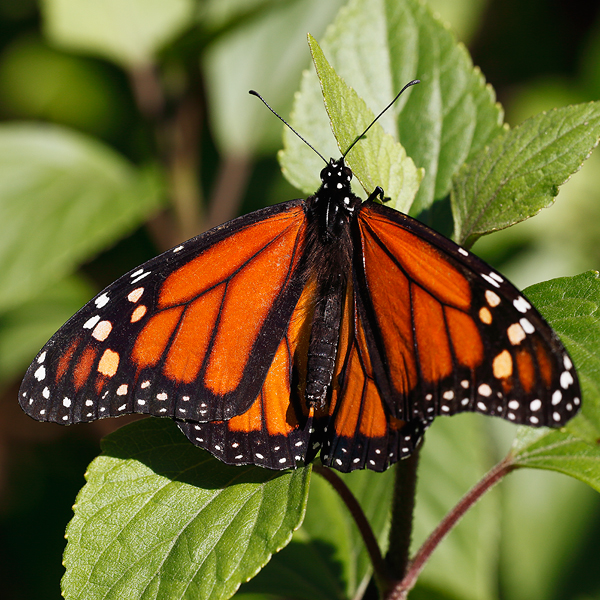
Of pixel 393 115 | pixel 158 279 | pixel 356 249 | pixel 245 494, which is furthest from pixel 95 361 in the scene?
pixel 393 115

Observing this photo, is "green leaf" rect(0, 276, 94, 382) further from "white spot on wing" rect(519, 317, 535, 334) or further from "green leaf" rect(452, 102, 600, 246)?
"white spot on wing" rect(519, 317, 535, 334)

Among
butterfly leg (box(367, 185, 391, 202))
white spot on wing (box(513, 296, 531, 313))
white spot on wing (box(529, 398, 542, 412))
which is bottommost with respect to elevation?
white spot on wing (box(529, 398, 542, 412))

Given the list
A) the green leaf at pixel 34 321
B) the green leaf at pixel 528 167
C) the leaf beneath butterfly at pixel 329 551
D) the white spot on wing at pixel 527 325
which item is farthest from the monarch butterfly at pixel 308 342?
the green leaf at pixel 34 321

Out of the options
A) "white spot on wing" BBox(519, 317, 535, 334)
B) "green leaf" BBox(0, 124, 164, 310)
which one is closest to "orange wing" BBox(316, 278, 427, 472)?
"white spot on wing" BBox(519, 317, 535, 334)

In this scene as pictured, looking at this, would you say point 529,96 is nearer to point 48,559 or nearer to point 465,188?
point 465,188

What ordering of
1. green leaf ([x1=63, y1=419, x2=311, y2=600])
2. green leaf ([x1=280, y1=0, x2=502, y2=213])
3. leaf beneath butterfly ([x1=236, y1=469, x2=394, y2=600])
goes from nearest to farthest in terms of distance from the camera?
green leaf ([x1=63, y1=419, x2=311, y2=600])
green leaf ([x1=280, y1=0, x2=502, y2=213])
leaf beneath butterfly ([x1=236, y1=469, x2=394, y2=600])

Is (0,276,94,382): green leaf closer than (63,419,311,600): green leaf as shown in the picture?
No

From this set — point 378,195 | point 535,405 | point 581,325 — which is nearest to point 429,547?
point 535,405

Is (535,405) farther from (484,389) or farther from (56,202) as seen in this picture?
(56,202)
